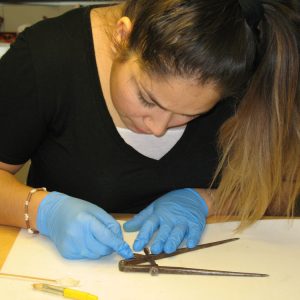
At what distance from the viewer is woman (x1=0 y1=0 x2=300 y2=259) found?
751 mm

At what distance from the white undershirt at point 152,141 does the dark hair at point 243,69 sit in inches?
4.3

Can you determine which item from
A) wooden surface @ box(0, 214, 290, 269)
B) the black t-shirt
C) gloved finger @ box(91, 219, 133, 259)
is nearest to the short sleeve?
the black t-shirt

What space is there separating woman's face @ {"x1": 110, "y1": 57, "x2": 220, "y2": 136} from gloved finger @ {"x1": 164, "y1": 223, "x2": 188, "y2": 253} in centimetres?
21

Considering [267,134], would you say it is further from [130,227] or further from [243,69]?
[130,227]

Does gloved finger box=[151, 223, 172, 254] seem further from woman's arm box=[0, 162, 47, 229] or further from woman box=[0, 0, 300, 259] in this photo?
woman's arm box=[0, 162, 47, 229]

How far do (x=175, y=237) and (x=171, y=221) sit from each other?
7 centimetres

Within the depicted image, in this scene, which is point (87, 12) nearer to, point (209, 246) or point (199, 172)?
point (199, 172)

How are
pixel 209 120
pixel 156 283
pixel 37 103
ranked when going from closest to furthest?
1. pixel 156 283
2. pixel 37 103
3. pixel 209 120

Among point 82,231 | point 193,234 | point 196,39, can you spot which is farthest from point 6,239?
point 196,39

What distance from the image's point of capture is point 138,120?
34.9 inches

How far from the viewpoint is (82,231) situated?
2.77 feet

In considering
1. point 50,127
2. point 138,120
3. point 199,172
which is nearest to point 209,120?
point 199,172

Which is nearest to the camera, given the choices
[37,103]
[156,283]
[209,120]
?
[156,283]

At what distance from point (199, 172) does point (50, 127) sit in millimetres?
369
